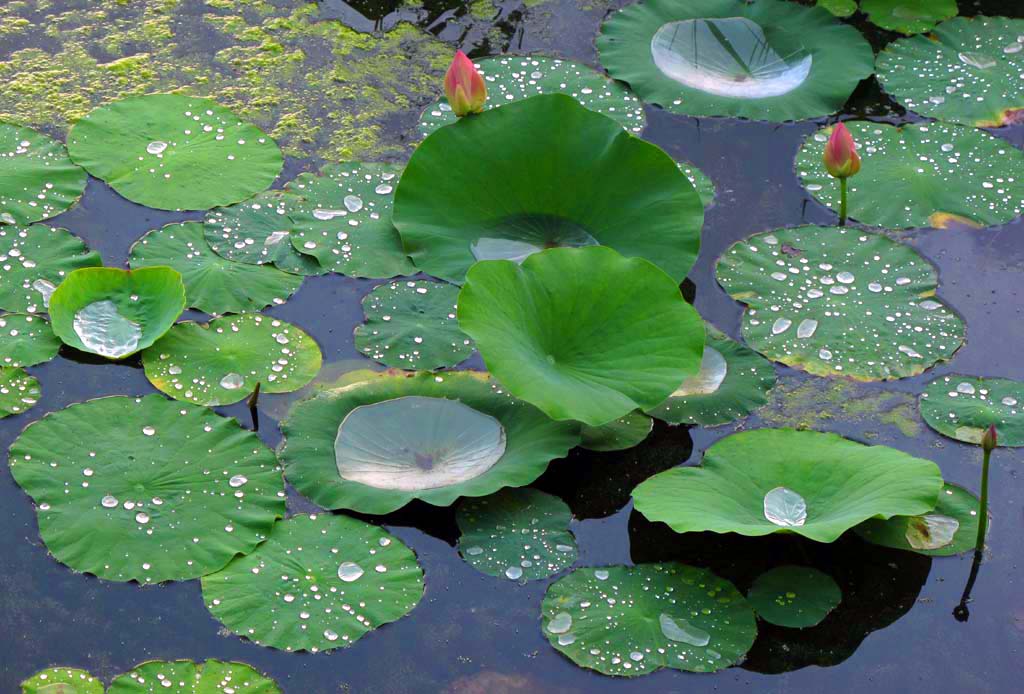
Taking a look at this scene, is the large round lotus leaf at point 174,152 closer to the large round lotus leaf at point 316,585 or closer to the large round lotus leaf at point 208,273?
the large round lotus leaf at point 208,273

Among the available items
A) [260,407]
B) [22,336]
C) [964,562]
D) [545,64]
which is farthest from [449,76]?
[964,562]

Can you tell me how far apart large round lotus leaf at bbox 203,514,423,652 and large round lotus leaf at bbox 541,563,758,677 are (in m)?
0.33

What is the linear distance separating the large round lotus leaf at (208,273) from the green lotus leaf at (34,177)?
1.05 ft

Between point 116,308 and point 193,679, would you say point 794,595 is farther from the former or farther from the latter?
point 116,308

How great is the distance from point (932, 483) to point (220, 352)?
168 centimetres

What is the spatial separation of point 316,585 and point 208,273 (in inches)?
40.7

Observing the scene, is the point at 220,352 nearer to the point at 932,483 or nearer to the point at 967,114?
the point at 932,483

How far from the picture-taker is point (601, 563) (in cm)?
257

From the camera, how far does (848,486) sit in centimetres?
254

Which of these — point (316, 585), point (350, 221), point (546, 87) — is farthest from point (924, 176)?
point (316, 585)

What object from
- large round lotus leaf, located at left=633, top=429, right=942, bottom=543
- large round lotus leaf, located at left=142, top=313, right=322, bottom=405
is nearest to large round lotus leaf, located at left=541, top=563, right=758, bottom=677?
large round lotus leaf, located at left=633, top=429, right=942, bottom=543

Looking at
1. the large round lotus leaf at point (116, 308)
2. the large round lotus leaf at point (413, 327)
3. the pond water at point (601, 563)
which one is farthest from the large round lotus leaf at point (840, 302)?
the large round lotus leaf at point (116, 308)

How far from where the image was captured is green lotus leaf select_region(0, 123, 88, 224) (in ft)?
10.8

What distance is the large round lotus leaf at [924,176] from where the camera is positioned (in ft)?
11.3
